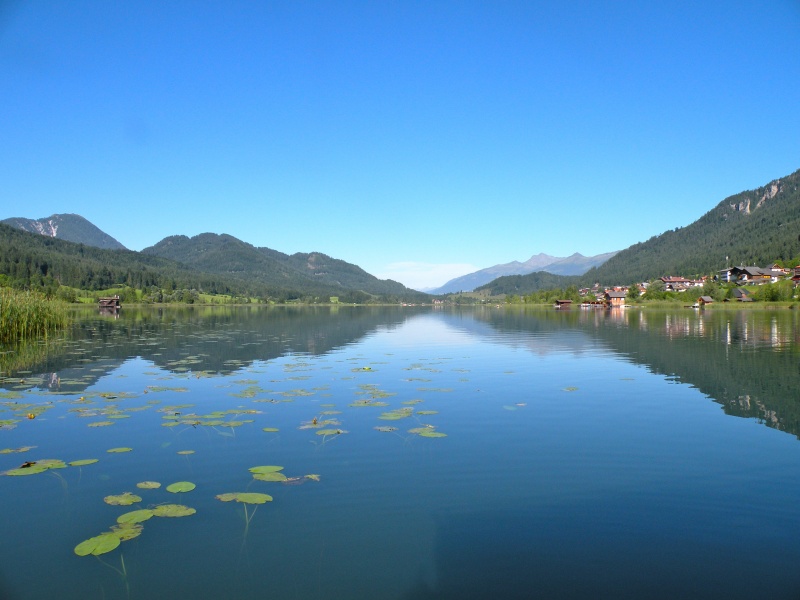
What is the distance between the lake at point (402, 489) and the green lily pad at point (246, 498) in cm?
3

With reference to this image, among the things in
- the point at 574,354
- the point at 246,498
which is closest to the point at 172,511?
the point at 246,498

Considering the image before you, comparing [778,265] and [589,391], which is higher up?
[778,265]

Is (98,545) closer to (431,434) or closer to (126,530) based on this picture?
(126,530)

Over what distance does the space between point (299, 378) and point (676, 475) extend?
1548 cm

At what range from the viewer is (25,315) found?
40.1m

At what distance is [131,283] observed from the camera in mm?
199000

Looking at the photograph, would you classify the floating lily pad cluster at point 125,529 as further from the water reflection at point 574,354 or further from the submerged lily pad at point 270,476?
the water reflection at point 574,354

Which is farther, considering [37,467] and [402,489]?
[37,467]

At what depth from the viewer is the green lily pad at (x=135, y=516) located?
794 cm

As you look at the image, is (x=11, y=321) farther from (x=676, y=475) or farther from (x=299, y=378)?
(x=676, y=475)

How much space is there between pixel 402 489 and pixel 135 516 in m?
4.40

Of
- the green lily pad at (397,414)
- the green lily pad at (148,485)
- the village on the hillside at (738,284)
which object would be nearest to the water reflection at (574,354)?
the green lily pad at (397,414)

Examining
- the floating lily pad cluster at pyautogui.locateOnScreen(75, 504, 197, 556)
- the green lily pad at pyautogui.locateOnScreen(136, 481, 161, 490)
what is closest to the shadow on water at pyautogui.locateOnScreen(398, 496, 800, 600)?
the floating lily pad cluster at pyautogui.locateOnScreen(75, 504, 197, 556)

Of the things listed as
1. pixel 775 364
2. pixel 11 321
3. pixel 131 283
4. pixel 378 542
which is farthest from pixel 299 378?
pixel 131 283
